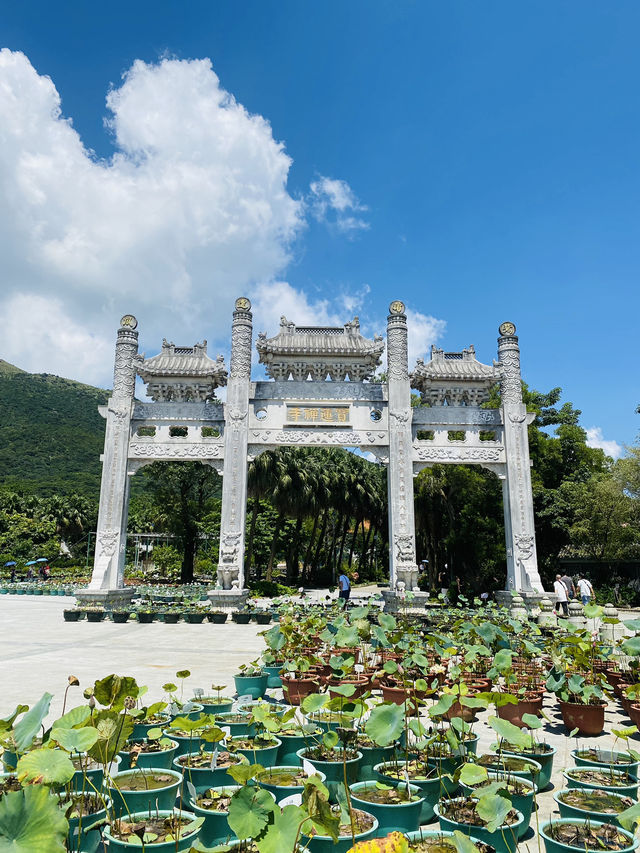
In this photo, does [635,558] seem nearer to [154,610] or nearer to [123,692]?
[154,610]

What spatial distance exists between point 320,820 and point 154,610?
534 inches

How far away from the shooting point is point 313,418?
53.3 ft

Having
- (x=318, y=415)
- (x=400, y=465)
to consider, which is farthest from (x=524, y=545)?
(x=318, y=415)

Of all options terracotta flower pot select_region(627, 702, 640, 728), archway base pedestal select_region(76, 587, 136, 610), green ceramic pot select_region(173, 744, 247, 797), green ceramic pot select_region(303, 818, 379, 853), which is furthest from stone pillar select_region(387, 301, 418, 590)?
green ceramic pot select_region(303, 818, 379, 853)

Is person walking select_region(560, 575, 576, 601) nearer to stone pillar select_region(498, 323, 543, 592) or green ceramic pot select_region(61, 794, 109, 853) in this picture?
stone pillar select_region(498, 323, 543, 592)

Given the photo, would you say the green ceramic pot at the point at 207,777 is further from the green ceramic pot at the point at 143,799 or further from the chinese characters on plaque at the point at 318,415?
the chinese characters on plaque at the point at 318,415

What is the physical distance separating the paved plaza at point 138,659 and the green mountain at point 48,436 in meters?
31.0

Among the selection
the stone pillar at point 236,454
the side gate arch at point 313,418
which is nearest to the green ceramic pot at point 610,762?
the side gate arch at point 313,418

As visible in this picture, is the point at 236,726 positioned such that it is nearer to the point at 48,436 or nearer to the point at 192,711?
the point at 192,711

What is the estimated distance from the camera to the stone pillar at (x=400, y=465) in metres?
15.2

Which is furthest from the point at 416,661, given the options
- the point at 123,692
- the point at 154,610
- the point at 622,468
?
the point at 622,468

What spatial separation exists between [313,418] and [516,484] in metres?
5.72

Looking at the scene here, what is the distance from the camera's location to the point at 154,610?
14.6 meters

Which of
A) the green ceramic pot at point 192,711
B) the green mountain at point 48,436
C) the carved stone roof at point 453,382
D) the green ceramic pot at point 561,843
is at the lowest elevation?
the green ceramic pot at point 561,843
